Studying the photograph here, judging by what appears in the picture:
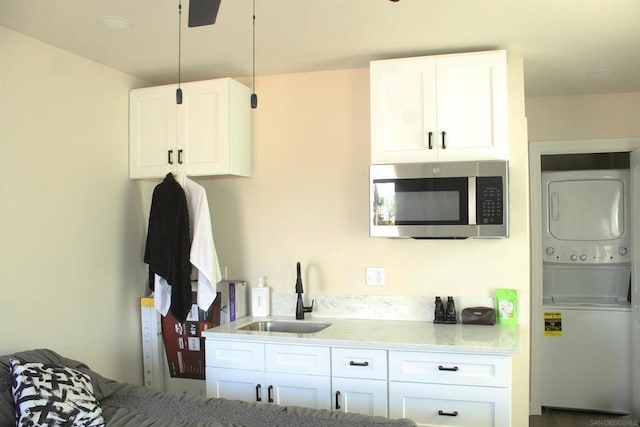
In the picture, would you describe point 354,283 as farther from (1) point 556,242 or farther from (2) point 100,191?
(1) point 556,242

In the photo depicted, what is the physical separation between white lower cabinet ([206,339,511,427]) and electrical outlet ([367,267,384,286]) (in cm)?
68

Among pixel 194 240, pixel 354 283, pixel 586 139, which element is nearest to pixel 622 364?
pixel 586 139

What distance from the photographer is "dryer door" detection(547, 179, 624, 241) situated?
440cm

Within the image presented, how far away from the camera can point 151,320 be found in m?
3.53

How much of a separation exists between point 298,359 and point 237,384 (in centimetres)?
39

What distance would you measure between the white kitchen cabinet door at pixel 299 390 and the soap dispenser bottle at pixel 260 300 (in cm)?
61

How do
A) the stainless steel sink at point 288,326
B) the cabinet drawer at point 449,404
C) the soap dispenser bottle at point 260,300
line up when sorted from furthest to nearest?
the soap dispenser bottle at point 260,300, the stainless steel sink at point 288,326, the cabinet drawer at point 449,404

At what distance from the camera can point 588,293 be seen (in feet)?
15.1

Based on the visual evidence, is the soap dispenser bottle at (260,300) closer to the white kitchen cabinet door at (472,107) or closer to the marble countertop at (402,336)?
the marble countertop at (402,336)

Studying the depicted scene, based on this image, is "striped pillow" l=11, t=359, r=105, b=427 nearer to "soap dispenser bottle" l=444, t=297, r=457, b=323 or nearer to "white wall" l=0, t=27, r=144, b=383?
"white wall" l=0, t=27, r=144, b=383

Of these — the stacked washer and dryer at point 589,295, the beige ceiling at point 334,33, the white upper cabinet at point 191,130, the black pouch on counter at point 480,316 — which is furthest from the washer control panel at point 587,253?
the white upper cabinet at point 191,130

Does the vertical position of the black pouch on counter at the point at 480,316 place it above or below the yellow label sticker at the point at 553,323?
above

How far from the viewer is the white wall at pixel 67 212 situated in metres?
2.68

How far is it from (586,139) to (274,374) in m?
2.87
